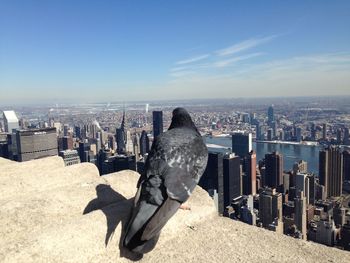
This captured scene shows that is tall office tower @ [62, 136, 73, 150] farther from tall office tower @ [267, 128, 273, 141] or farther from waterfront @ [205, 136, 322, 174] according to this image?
tall office tower @ [267, 128, 273, 141]

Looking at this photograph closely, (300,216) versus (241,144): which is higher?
(241,144)

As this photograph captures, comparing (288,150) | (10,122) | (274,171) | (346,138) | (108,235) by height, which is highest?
(108,235)

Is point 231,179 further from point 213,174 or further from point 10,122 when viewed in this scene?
point 10,122

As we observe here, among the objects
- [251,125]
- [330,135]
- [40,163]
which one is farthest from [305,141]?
[40,163]

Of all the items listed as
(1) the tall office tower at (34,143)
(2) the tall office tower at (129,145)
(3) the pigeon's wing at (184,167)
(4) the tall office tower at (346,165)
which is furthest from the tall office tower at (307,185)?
(3) the pigeon's wing at (184,167)

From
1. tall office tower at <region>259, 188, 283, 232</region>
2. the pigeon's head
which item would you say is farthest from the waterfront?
the pigeon's head

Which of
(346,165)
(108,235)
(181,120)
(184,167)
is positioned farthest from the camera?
(346,165)

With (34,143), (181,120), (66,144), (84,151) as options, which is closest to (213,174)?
(34,143)
